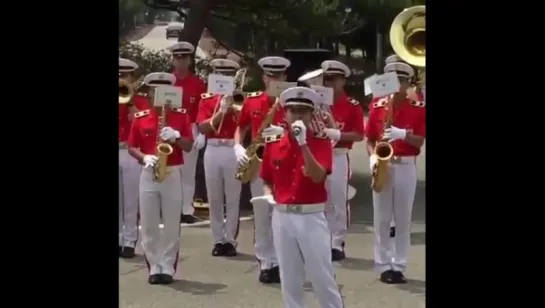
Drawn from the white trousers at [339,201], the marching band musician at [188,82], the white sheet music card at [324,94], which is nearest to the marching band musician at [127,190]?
the marching band musician at [188,82]

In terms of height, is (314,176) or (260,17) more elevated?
(260,17)

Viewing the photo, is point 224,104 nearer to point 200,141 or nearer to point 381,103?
point 200,141

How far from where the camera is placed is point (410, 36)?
6.84 metres

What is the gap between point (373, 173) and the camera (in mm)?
6914

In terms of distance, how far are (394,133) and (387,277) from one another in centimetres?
109

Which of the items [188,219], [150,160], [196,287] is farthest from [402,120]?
[188,219]

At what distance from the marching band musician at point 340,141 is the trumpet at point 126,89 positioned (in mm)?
1601

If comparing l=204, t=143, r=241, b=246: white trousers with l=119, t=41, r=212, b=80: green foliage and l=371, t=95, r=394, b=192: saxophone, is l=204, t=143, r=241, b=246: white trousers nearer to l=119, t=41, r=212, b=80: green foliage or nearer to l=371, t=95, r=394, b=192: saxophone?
l=119, t=41, r=212, b=80: green foliage

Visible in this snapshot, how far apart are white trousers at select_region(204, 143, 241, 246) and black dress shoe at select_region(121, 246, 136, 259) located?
67cm

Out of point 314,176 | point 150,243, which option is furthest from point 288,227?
point 150,243

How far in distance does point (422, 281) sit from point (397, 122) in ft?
3.79

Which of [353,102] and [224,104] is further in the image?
[224,104]

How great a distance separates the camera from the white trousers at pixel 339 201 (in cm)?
774
